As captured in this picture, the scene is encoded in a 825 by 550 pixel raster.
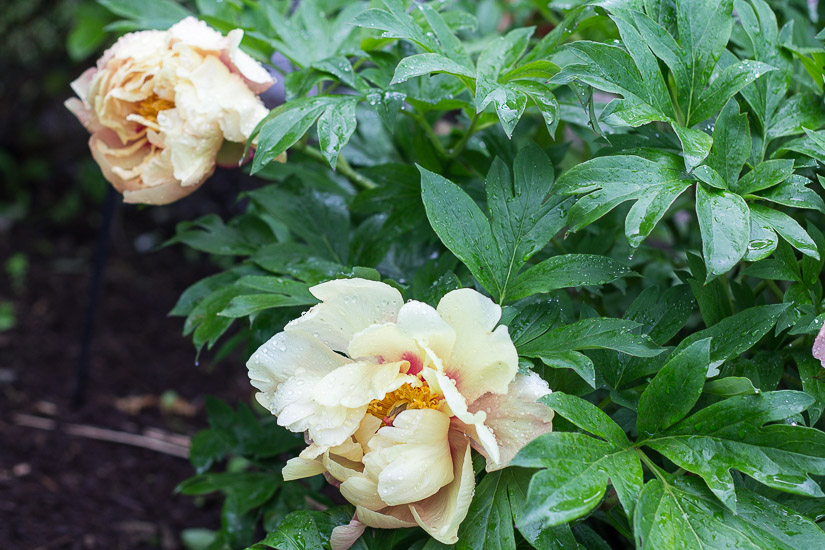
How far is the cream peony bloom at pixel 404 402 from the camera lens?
23.2 inches

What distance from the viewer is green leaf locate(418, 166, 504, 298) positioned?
699mm

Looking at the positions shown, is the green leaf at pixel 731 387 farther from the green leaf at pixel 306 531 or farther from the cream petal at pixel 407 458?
the green leaf at pixel 306 531

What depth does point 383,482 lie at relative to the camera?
58cm

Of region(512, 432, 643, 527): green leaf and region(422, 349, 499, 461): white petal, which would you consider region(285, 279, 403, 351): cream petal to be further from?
region(512, 432, 643, 527): green leaf

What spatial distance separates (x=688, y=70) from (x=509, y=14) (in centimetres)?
84

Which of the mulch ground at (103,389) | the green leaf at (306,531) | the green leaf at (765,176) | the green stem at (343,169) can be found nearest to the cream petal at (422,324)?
the green leaf at (306,531)

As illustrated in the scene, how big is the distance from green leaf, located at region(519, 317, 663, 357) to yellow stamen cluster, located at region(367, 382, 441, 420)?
95mm

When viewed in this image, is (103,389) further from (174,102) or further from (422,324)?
(422,324)

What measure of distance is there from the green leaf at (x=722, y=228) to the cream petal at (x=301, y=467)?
37 cm

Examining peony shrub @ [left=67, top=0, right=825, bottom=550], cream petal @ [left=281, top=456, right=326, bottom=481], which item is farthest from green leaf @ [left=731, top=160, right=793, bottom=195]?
cream petal @ [left=281, top=456, right=326, bottom=481]

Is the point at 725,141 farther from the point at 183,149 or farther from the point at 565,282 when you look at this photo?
the point at 183,149

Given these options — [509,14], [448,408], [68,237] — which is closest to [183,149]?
[448,408]

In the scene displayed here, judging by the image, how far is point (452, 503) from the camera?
0.60 meters

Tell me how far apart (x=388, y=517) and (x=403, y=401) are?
10 cm
